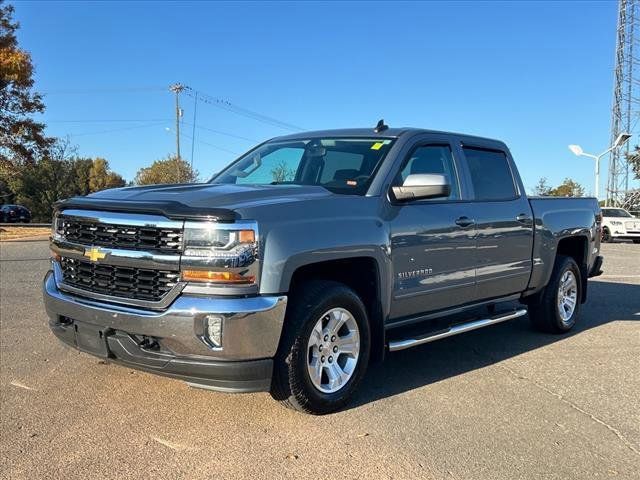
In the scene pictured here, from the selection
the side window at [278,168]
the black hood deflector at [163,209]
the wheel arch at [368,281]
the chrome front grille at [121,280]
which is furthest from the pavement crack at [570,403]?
the chrome front grille at [121,280]

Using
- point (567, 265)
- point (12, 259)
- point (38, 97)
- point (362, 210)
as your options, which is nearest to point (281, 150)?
point (362, 210)

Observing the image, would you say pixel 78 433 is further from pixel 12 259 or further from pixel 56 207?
pixel 12 259

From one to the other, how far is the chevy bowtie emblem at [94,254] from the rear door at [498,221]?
3140mm

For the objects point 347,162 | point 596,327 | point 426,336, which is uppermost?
point 347,162

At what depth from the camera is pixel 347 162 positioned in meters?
4.96

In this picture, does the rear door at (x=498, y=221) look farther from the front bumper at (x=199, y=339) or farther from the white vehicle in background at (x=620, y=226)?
the white vehicle in background at (x=620, y=226)

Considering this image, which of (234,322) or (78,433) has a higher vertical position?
(234,322)

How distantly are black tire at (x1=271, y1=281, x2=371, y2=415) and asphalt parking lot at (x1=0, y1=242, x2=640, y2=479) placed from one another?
0.14m

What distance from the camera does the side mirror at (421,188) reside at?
14.7 feet

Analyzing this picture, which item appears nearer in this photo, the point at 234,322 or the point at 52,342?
the point at 234,322

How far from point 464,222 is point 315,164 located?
1367mm

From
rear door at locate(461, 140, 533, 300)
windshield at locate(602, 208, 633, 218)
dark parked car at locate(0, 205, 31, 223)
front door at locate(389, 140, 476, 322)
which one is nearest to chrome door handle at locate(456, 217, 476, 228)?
front door at locate(389, 140, 476, 322)

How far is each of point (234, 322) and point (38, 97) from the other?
27.4 meters

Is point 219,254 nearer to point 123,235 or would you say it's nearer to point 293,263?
point 293,263
